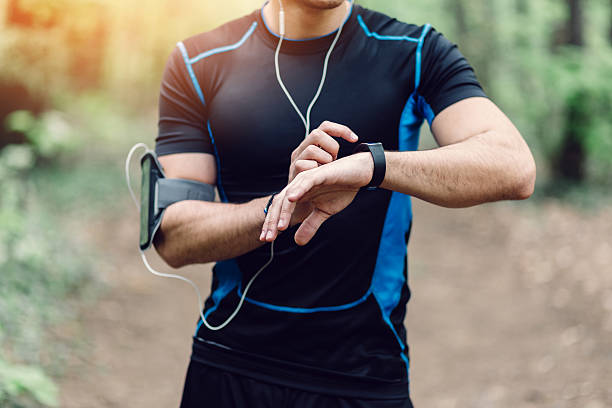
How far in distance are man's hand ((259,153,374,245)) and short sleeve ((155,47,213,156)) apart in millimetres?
554

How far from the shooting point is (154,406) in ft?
16.3

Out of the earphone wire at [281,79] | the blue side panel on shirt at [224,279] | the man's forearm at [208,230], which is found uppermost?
the earphone wire at [281,79]

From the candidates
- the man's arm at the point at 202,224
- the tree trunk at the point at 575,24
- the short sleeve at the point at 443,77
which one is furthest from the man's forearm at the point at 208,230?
the tree trunk at the point at 575,24

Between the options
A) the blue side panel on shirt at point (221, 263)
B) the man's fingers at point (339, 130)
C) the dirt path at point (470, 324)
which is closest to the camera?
the man's fingers at point (339, 130)

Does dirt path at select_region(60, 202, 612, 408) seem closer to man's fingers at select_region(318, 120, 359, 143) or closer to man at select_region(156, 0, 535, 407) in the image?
man at select_region(156, 0, 535, 407)

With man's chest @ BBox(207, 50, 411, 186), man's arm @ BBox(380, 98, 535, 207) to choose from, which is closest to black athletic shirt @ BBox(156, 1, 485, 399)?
man's chest @ BBox(207, 50, 411, 186)

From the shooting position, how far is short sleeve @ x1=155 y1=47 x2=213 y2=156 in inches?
89.2

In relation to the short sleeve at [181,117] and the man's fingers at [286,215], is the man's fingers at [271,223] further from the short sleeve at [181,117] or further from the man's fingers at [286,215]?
the short sleeve at [181,117]

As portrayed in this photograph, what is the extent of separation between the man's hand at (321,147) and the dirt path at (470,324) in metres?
3.72

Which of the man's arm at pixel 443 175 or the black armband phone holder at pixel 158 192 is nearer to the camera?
the man's arm at pixel 443 175

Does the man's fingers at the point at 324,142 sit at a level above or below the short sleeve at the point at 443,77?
below

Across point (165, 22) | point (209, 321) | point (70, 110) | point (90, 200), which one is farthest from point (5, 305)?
point (165, 22)

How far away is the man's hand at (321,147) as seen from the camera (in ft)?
6.02

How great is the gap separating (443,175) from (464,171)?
66mm
